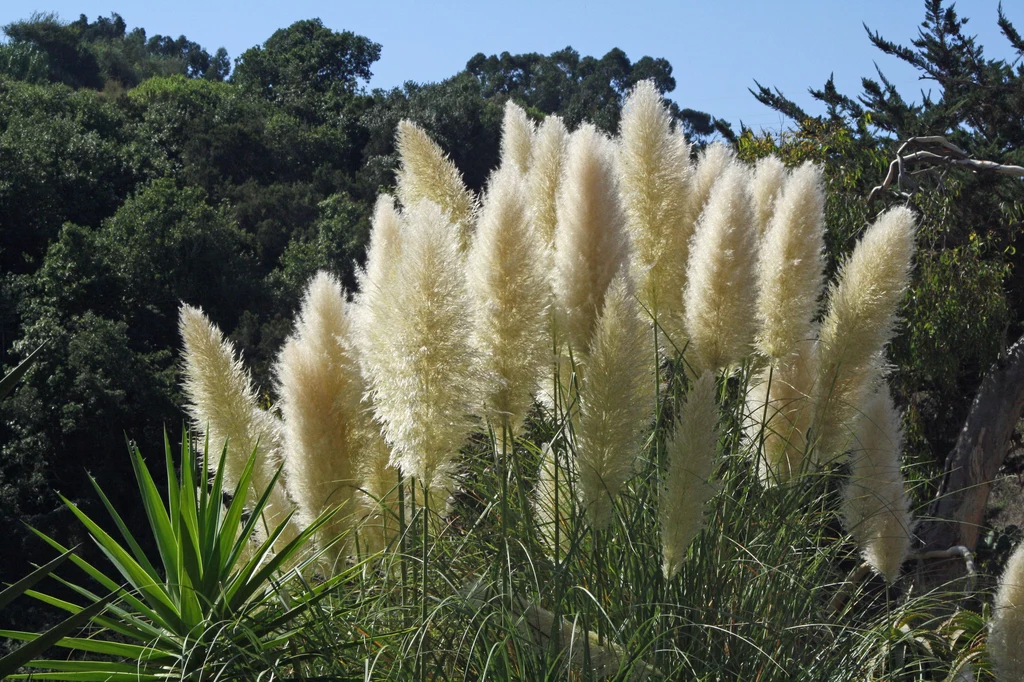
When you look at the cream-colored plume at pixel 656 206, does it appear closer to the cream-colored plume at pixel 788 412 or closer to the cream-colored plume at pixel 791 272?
the cream-colored plume at pixel 791 272

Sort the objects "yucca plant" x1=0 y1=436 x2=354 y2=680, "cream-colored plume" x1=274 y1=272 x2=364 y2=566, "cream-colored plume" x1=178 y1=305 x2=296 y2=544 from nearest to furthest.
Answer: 1. "yucca plant" x1=0 y1=436 x2=354 y2=680
2. "cream-colored plume" x1=274 y1=272 x2=364 y2=566
3. "cream-colored plume" x1=178 y1=305 x2=296 y2=544

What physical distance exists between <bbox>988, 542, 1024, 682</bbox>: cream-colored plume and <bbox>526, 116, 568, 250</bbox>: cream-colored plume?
1474 millimetres

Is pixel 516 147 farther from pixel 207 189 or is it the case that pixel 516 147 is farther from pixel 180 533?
pixel 207 189

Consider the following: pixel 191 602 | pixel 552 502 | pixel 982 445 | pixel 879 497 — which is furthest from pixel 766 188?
pixel 982 445

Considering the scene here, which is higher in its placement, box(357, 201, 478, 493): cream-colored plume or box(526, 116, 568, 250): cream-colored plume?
box(526, 116, 568, 250): cream-colored plume

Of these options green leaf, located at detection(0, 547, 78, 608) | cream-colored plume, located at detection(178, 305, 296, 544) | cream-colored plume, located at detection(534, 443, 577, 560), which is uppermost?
cream-colored plume, located at detection(178, 305, 296, 544)

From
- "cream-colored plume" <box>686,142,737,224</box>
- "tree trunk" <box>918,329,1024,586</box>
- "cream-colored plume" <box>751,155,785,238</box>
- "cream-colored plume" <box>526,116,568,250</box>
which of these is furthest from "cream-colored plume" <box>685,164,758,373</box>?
"tree trunk" <box>918,329,1024,586</box>

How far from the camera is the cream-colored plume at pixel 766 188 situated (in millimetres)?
3404

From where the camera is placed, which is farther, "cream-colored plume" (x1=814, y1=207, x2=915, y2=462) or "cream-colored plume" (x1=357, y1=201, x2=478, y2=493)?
"cream-colored plume" (x1=814, y1=207, x2=915, y2=462)

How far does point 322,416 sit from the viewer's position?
2527 millimetres

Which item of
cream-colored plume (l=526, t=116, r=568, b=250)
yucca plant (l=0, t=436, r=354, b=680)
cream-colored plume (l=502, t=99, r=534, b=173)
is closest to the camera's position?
yucca plant (l=0, t=436, r=354, b=680)

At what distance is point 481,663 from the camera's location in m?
2.37

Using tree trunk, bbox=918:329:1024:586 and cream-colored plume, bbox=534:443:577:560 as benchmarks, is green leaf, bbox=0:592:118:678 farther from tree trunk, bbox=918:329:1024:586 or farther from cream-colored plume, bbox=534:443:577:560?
tree trunk, bbox=918:329:1024:586

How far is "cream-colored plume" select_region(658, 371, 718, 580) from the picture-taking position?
2.15 m
